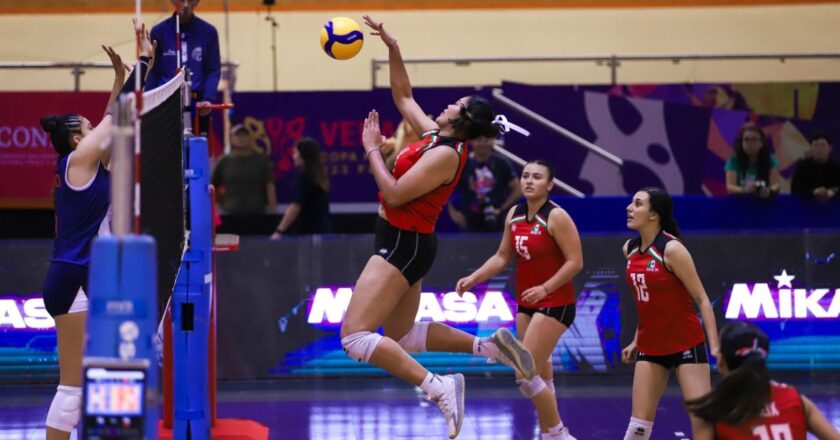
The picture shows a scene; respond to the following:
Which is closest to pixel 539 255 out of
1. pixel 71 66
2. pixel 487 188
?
pixel 487 188

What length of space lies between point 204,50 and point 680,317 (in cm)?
418

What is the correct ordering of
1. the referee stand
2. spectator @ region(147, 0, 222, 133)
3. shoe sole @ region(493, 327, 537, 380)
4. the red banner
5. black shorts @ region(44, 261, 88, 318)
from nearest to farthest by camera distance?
black shorts @ region(44, 261, 88, 318) → shoe sole @ region(493, 327, 537, 380) → the referee stand → spectator @ region(147, 0, 222, 133) → the red banner

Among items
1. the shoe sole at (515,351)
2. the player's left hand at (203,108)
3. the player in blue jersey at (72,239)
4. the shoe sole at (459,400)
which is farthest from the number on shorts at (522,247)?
the player in blue jersey at (72,239)

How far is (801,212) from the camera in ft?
38.1

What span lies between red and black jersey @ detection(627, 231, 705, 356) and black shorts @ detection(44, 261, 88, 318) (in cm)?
318

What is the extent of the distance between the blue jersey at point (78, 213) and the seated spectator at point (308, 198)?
5.12 meters

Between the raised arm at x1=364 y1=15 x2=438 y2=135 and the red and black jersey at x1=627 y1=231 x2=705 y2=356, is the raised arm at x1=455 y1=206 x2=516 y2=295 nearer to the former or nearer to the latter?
the raised arm at x1=364 y1=15 x2=438 y2=135

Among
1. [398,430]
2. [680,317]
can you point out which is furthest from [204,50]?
[680,317]

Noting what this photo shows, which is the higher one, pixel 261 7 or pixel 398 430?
pixel 261 7

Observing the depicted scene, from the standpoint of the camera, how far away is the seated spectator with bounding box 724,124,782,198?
38.2 ft

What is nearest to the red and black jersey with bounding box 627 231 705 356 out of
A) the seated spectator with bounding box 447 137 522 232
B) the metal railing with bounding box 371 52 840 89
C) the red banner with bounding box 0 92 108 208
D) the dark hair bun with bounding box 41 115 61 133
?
the dark hair bun with bounding box 41 115 61 133

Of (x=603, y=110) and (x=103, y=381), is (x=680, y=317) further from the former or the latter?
(x=603, y=110)

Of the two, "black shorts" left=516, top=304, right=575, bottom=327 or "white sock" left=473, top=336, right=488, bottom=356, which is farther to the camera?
"black shorts" left=516, top=304, right=575, bottom=327

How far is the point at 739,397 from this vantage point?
481cm
